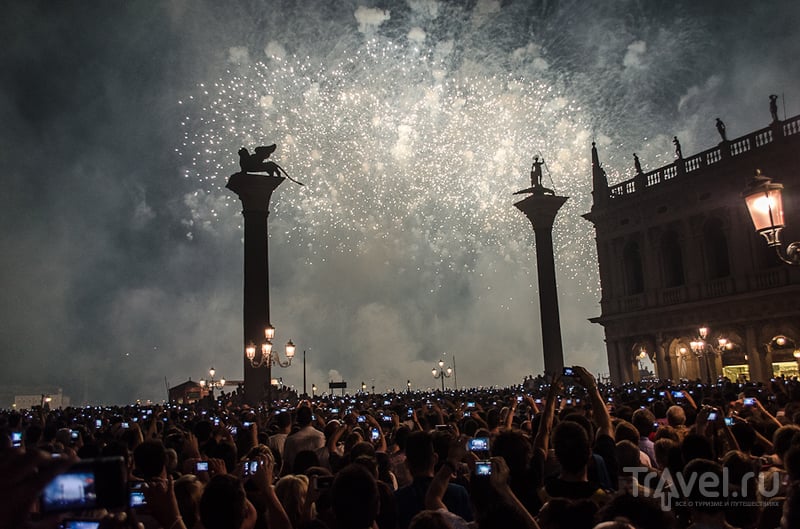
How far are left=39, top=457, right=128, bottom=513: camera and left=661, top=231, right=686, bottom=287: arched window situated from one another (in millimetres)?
41856

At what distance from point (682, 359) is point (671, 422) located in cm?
3223

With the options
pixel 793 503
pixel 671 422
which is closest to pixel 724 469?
pixel 793 503

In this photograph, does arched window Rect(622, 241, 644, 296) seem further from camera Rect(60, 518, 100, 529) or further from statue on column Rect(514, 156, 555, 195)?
camera Rect(60, 518, 100, 529)

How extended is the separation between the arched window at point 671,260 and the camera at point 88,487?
41.9 meters

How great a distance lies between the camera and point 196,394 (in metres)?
43.2

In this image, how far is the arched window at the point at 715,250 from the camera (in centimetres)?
3806

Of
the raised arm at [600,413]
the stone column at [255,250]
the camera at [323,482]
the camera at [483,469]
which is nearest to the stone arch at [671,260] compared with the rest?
the stone column at [255,250]

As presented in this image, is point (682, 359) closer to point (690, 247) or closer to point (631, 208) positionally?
point (690, 247)

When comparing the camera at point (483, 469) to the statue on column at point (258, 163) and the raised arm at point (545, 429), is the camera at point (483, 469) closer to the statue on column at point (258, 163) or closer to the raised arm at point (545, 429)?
the raised arm at point (545, 429)

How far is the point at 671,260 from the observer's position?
41281 millimetres

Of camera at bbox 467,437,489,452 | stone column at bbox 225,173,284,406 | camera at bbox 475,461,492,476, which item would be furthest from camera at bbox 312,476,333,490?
stone column at bbox 225,173,284,406

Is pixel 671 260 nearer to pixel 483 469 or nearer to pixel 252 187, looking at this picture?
pixel 252 187

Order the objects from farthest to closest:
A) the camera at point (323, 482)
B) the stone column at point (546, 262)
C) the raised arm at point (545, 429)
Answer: the stone column at point (546, 262)
the raised arm at point (545, 429)
the camera at point (323, 482)

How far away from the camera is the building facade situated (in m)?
34.1
